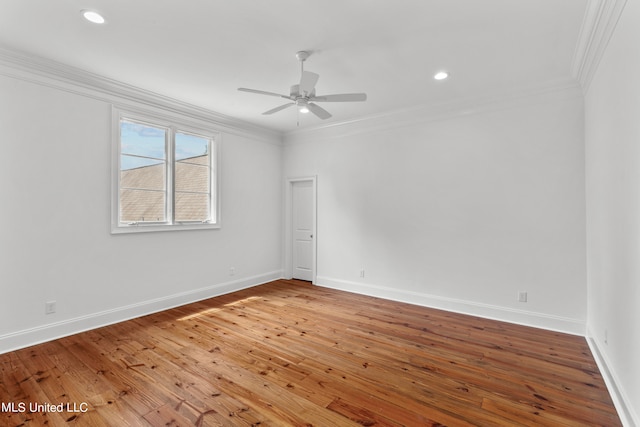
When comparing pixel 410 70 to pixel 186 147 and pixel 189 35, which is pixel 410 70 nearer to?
pixel 189 35

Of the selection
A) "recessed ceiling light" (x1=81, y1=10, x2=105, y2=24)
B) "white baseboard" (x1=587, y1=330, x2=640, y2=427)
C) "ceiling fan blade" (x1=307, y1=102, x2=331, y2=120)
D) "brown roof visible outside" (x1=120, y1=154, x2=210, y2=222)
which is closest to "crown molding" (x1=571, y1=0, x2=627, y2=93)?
"ceiling fan blade" (x1=307, y1=102, x2=331, y2=120)

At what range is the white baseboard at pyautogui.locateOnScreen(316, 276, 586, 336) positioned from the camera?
339cm

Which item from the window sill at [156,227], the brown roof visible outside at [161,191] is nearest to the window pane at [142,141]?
the brown roof visible outside at [161,191]

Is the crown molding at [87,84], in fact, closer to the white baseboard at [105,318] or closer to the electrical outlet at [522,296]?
the white baseboard at [105,318]

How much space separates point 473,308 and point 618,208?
7.35 feet

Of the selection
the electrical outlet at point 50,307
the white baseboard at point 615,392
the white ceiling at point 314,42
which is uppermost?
the white ceiling at point 314,42

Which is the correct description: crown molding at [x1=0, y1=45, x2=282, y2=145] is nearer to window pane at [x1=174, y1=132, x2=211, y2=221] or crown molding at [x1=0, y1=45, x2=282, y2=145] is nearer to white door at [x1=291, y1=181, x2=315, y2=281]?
window pane at [x1=174, y1=132, x2=211, y2=221]

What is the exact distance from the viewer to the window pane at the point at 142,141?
3.78 meters

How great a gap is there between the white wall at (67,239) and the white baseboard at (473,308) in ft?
8.37

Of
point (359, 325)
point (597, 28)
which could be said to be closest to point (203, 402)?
point (359, 325)

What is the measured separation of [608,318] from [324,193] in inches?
156

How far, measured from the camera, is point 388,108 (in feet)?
14.5

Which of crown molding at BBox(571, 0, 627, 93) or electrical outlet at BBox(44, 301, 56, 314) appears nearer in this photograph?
crown molding at BBox(571, 0, 627, 93)

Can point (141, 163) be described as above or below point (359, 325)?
above
